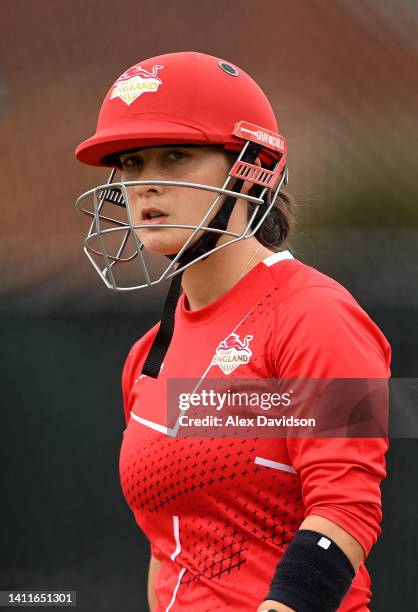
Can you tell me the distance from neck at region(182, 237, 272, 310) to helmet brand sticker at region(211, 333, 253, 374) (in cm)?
13

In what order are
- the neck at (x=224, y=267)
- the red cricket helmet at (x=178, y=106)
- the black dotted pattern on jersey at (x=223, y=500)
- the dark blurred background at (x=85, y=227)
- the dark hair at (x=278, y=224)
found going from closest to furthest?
the black dotted pattern on jersey at (x=223, y=500), the red cricket helmet at (x=178, y=106), the neck at (x=224, y=267), the dark hair at (x=278, y=224), the dark blurred background at (x=85, y=227)

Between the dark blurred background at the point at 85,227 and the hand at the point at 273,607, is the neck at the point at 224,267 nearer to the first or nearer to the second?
the hand at the point at 273,607

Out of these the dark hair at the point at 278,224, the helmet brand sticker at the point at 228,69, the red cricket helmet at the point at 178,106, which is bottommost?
the dark hair at the point at 278,224

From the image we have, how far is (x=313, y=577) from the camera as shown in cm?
110

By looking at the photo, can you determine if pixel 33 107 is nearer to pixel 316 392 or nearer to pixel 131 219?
pixel 131 219

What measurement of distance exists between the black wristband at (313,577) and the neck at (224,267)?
494 mm

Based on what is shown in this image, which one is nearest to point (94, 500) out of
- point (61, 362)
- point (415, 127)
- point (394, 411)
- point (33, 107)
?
point (61, 362)

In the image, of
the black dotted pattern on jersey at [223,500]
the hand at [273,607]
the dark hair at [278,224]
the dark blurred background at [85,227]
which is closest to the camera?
the hand at [273,607]

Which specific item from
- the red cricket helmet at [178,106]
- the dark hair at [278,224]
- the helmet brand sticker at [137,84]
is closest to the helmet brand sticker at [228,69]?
the red cricket helmet at [178,106]

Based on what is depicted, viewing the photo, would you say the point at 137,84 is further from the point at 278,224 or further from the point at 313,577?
the point at 313,577

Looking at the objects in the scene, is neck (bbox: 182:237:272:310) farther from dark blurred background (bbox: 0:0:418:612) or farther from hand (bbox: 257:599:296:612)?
dark blurred background (bbox: 0:0:418:612)

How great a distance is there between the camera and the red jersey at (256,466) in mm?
1141

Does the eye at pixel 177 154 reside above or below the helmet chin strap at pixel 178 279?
above

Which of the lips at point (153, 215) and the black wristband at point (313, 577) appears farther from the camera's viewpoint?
the lips at point (153, 215)
